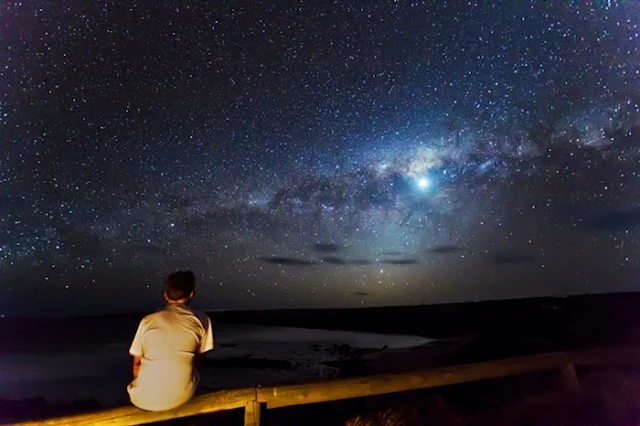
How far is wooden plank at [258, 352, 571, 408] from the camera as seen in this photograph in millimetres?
4840

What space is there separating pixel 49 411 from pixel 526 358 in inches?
622

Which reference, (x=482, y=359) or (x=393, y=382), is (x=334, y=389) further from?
(x=482, y=359)

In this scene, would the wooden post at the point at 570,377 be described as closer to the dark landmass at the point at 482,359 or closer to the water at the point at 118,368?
the dark landmass at the point at 482,359

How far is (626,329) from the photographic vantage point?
17484mm

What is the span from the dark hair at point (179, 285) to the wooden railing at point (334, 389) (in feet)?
3.18

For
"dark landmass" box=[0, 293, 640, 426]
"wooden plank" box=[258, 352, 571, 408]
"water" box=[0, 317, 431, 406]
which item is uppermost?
"wooden plank" box=[258, 352, 571, 408]

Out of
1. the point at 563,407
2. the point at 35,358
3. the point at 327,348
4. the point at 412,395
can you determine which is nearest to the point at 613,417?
the point at 563,407

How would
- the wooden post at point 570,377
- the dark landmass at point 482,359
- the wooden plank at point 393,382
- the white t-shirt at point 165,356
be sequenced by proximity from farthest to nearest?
the dark landmass at point 482,359
the wooden post at point 570,377
the wooden plank at point 393,382
the white t-shirt at point 165,356

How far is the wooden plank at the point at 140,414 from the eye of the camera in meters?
4.05

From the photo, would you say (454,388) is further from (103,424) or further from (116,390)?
(116,390)

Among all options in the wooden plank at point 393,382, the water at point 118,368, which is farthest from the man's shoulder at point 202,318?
the water at point 118,368

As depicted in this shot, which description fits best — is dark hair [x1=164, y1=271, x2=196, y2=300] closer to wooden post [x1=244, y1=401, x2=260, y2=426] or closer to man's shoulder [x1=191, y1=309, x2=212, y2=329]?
man's shoulder [x1=191, y1=309, x2=212, y2=329]

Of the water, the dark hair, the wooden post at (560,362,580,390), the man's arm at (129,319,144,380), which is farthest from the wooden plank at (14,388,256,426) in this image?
the water

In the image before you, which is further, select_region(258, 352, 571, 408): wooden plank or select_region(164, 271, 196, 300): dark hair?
select_region(258, 352, 571, 408): wooden plank
